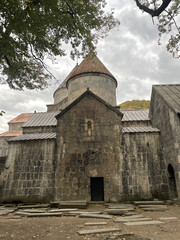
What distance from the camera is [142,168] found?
33.5 ft

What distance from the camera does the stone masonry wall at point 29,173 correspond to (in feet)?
32.8

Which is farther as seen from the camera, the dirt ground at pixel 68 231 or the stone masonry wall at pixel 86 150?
the stone masonry wall at pixel 86 150

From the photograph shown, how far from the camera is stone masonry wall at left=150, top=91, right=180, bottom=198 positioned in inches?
353

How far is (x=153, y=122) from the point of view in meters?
12.5

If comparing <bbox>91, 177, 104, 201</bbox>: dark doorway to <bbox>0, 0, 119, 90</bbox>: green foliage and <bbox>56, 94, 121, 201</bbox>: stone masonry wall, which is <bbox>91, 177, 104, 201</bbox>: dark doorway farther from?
<bbox>0, 0, 119, 90</bbox>: green foliage

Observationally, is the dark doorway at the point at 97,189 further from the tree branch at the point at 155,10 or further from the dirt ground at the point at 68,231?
the tree branch at the point at 155,10

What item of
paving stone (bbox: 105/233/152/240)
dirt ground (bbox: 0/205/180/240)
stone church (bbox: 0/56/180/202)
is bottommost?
dirt ground (bbox: 0/205/180/240)

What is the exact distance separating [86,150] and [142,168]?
3.52 meters

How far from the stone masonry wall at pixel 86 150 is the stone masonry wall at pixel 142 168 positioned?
0.50m

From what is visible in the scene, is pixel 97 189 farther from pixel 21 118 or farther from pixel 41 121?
pixel 21 118

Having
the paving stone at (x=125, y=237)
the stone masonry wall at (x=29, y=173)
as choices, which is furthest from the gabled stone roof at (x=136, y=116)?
the paving stone at (x=125, y=237)

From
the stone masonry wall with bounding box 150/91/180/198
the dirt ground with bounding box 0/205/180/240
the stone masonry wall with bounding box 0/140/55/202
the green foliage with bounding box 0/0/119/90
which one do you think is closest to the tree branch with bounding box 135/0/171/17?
the green foliage with bounding box 0/0/119/90

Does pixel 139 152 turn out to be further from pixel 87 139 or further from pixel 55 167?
pixel 55 167

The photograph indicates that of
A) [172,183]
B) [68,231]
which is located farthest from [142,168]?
[68,231]
